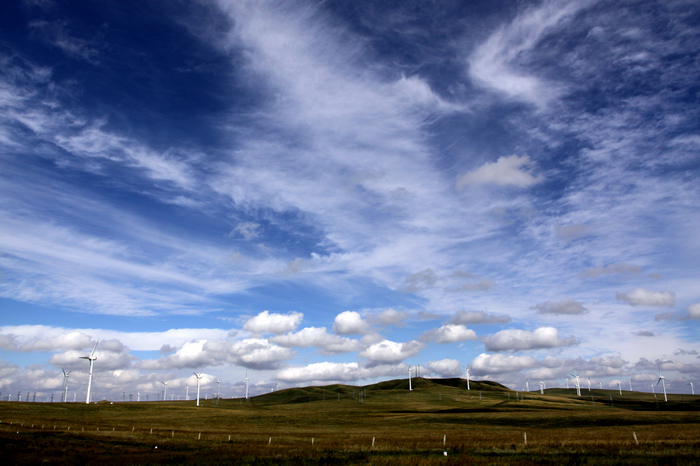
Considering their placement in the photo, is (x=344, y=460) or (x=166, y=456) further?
(x=166, y=456)

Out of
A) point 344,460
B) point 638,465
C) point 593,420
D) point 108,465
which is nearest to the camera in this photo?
point 638,465

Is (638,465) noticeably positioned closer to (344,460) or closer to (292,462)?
(344,460)

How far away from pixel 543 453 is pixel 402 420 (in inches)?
3230

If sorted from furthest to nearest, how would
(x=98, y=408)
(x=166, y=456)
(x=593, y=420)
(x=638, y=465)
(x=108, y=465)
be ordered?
(x=98, y=408) → (x=593, y=420) → (x=166, y=456) → (x=108, y=465) → (x=638, y=465)

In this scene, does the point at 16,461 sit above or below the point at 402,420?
above

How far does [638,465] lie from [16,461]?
43711 millimetres

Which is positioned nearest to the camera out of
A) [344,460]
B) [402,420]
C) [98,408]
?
[344,460]

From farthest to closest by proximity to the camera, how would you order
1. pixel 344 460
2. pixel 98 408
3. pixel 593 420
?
pixel 98 408, pixel 593 420, pixel 344 460

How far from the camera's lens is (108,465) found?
32.2 meters

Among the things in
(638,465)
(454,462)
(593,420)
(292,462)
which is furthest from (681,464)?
(593,420)

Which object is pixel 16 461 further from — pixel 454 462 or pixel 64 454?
pixel 454 462

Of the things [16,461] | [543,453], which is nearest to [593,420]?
[543,453]

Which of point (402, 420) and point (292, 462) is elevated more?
point (292, 462)

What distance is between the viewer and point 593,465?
30.6m
